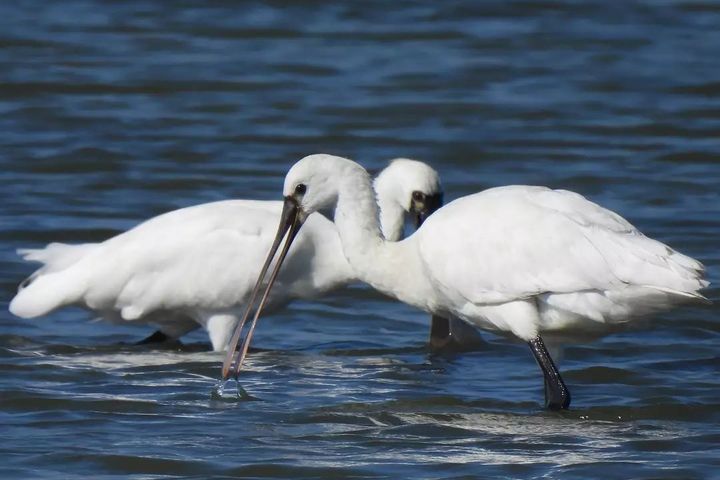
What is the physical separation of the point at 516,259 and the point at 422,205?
1.94m

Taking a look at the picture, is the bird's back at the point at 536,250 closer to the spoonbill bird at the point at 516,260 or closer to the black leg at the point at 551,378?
the spoonbill bird at the point at 516,260

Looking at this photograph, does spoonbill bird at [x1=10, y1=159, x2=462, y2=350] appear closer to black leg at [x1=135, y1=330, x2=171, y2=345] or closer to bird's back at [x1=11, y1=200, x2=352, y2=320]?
bird's back at [x1=11, y1=200, x2=352, y2=320]

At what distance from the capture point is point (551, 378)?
8.09 meters

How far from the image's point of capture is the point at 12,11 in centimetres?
2003

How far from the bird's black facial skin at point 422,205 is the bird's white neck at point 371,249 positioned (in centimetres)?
138

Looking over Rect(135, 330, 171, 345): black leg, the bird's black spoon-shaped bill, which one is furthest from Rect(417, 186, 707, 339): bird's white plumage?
Rect(135, 330, 171, 345): black leg

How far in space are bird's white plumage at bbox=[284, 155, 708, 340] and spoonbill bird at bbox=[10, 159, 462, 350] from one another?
3.84 ft

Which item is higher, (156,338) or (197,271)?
(197,271)

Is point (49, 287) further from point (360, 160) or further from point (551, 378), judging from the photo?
point (360, 160)

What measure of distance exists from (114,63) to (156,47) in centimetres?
79

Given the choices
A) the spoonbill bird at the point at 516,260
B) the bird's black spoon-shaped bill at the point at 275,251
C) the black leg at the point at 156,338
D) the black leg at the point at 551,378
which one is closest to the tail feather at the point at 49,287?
the black leg at the point at 156,338

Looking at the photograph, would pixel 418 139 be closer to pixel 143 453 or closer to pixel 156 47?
pixel 156 47

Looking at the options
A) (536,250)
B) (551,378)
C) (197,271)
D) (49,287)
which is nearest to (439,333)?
(197,271)

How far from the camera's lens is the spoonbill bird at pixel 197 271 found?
9.66 metres
